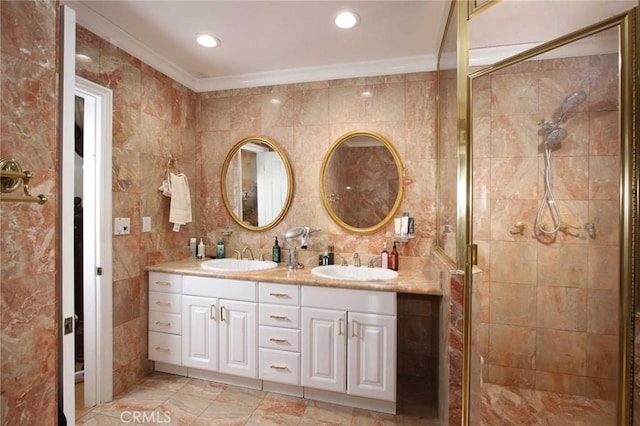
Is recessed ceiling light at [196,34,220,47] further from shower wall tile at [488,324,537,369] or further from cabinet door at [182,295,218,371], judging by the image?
shower wall tile at [488,324,537,369]

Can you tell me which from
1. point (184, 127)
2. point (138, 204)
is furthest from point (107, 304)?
point (184, 127)

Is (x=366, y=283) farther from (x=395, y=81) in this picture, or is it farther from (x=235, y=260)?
(x=395, y=81)

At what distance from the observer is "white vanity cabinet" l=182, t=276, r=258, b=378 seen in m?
2.19

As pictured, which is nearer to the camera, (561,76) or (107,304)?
(561,76)

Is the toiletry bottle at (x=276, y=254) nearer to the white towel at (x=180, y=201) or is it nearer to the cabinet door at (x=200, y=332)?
the cabinet door at (x=200, y=332)

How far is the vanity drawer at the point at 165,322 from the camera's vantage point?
2.34 m

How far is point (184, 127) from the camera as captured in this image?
2.80 meters

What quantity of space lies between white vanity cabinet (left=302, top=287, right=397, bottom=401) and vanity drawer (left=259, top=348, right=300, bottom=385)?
61mm

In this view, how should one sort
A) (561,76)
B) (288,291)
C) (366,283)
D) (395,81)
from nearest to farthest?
(561,76)
(366,283)
(288,291)
(395,81)

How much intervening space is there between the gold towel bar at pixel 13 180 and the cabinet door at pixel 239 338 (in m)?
1.48

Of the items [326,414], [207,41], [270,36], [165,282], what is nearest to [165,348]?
[165,282]

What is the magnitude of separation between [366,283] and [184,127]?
2.14 metres

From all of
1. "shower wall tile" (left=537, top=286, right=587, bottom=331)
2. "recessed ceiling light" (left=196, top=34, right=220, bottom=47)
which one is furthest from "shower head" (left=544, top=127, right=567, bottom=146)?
"recessed ceiling light" (left=196, top=34, right=220, bottom=47)

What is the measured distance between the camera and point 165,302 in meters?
2.36
